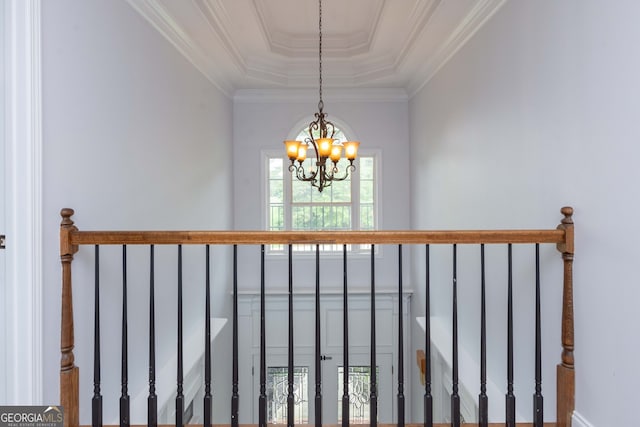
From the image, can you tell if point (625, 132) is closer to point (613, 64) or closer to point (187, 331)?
point (613, 64)

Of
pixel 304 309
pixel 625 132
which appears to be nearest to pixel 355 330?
pixel 304 309

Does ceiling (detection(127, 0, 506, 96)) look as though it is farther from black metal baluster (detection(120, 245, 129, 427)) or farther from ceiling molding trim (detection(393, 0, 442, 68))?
black metal baluster (detection(120, 245, 129, 427))

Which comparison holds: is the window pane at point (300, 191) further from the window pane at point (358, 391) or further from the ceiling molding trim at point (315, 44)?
the window pane at point (358, 391)

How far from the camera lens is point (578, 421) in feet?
5.52

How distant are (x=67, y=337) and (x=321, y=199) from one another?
3811mm

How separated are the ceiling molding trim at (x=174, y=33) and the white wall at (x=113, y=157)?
6 cm

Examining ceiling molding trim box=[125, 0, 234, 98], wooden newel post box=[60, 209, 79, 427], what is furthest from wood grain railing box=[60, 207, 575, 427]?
ceiling molding trim box=[125, 0, 234, 98]

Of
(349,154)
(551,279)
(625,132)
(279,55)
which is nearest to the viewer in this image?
(625,132)

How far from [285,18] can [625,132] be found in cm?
300

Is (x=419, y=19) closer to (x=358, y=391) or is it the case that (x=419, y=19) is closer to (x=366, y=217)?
(x=366, y=217)

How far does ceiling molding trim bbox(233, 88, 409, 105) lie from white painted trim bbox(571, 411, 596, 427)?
413cm

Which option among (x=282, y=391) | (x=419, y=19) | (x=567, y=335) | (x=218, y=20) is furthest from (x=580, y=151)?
(x=282, y=391)

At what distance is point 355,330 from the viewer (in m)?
5.01
